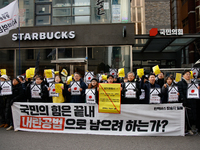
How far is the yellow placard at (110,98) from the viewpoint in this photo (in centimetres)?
550

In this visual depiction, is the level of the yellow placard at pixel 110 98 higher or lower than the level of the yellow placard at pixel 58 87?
lower

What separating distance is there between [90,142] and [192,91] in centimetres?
352

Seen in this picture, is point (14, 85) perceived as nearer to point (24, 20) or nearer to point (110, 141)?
point (110, 141)

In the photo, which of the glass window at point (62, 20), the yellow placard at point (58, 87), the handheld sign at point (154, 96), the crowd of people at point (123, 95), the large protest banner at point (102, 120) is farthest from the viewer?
the glass window at point (62, 20)

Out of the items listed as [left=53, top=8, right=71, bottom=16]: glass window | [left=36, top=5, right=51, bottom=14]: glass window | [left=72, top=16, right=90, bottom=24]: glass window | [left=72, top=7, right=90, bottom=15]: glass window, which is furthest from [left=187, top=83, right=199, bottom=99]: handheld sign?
[left=36, top=5, right=51, bottom=14]: glass window

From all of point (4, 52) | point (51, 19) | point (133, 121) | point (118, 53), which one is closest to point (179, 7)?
point (118, 53)

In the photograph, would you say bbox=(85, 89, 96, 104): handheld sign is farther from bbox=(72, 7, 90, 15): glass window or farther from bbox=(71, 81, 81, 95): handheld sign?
bbox=(72, 7, 90, 15): glass window

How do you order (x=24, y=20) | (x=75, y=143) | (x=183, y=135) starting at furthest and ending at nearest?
(x=24, y=20), (x=183, y=135), (x=75, y=143)

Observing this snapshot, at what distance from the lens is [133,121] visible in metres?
5.46

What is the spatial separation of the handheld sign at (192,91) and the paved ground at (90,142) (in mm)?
1199

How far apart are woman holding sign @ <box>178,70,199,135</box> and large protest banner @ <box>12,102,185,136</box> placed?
0.43m

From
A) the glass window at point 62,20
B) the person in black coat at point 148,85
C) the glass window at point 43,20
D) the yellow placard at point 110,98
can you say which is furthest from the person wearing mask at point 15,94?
the glass window at point 43,20

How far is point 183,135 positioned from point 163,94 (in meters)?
1.35

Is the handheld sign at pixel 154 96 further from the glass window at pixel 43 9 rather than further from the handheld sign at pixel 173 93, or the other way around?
the glass window at pixel 43 9
